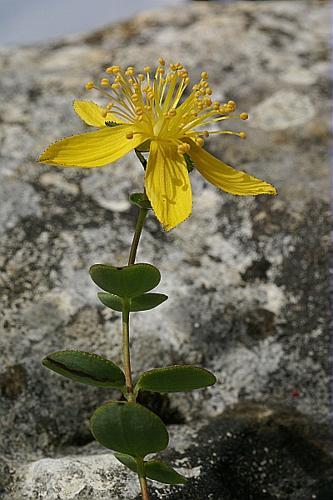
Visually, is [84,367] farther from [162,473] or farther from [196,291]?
[196,291]

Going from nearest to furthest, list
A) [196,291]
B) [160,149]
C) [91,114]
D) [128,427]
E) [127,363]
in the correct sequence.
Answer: [128,427] < [127,363] < [160,149] < [91,114] < [196,291]

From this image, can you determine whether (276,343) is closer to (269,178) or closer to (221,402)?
(221,402)

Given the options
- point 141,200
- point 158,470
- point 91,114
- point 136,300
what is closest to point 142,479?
point 158,470

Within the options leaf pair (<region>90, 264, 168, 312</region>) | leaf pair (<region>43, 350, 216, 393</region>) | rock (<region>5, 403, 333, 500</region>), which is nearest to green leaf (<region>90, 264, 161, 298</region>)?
leaf pair (<region>90, 264, 168, 312</region>)

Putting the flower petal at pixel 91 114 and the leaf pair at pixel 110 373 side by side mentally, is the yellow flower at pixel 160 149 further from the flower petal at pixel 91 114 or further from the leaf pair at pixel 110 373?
the leaf pair at pixel 110 373

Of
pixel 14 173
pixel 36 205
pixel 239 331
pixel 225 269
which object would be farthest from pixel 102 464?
pixel 14 173

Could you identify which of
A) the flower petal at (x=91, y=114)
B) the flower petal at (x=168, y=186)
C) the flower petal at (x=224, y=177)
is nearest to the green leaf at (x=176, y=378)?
the flower petal at (x=168, y=186)

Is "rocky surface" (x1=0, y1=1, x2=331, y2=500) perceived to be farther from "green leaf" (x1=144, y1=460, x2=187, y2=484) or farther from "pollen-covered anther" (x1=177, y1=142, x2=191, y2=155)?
"pollen-covered anther" (x1=177, y1=142, x2=191, y2=155)
